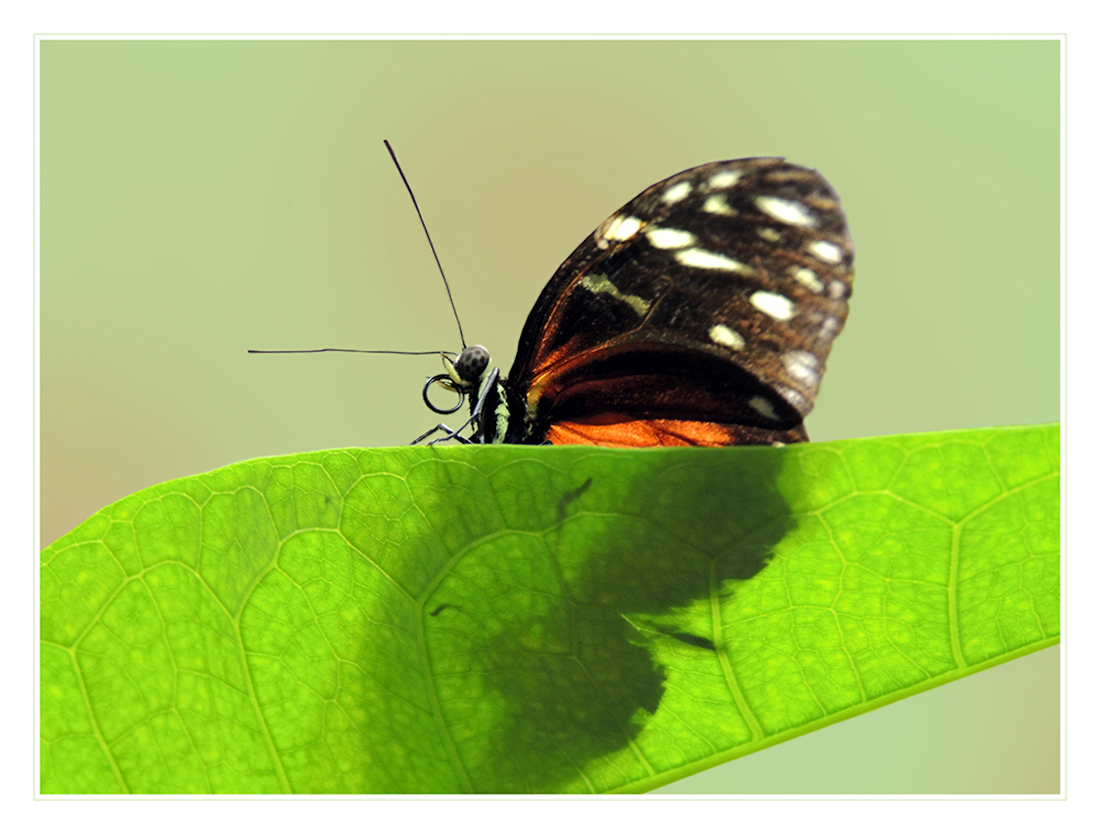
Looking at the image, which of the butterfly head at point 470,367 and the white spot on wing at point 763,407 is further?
the butterfly head at point 470,367

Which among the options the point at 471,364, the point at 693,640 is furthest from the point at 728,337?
the point at 693,640

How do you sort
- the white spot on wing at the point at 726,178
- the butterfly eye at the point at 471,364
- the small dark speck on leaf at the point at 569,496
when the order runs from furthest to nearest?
the butterfly eye at the point at 471,364 → the white spot on wing at the point at 726,178 → the small dark speck on leaf at the point at 569,496

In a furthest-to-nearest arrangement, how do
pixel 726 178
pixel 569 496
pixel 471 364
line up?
pixel 471 364
pixel 726 178
pixel 569 496

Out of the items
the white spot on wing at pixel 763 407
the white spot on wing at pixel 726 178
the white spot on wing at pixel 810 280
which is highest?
the white spot on wing at pixel 726 178

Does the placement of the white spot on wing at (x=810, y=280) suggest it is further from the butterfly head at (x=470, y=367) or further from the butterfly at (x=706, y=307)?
the butterfly head at (x=470, y=367)

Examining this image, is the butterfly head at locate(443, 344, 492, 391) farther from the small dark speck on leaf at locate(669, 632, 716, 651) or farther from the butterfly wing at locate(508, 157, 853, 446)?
the small dark speck on leaf at locate(669, 632, 716, 651)

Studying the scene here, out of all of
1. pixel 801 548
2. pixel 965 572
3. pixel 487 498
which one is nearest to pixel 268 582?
pixel 487 498

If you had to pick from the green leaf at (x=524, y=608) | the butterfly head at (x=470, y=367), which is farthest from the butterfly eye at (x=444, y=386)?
the green leaf at (x=524, y=608)

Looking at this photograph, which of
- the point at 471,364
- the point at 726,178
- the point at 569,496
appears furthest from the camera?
the point at 471,364

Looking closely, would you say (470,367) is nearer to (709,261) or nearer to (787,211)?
(709,261)
